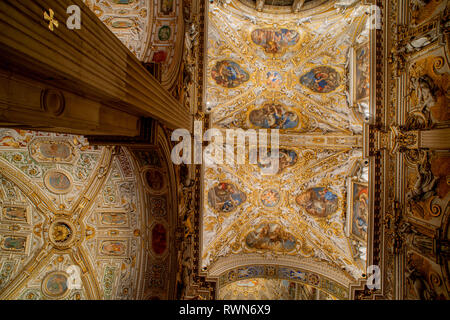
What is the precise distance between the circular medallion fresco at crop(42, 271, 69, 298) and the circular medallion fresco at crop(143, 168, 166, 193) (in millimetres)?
4174

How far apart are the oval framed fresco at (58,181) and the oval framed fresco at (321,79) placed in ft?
31.3

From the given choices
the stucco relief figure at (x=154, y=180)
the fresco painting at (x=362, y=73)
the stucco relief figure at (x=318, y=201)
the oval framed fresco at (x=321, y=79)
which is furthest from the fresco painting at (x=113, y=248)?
the fresco painting at (x=362, y=73)

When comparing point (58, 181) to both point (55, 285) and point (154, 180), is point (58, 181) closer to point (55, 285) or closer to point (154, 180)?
point (154, 180)

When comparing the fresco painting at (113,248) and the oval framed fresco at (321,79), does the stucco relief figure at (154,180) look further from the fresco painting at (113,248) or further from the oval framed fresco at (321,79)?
the oval framed fresco at (321,79)

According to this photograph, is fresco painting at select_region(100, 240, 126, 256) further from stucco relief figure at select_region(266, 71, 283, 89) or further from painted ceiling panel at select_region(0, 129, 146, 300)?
stucco relief figure at select_region(266, 71, 283, 89)

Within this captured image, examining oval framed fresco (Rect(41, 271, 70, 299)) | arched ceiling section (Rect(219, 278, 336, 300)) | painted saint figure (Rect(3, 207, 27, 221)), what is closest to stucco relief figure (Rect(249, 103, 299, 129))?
painted saint figure (Rect(3, 207, 27, 221))

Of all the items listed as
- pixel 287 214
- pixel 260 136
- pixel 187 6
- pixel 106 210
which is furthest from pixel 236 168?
pixel 187 6

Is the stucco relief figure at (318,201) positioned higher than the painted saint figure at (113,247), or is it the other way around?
the stucco relief figure at (318,201)

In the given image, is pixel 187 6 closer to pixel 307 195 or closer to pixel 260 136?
pixel 260 136

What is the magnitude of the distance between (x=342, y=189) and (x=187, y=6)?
9166 millimetres

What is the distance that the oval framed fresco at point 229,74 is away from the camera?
34.2ft

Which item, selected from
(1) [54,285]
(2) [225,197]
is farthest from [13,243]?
(2) [225,197]

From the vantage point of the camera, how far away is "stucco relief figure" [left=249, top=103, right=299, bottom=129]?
1139 centimetres
